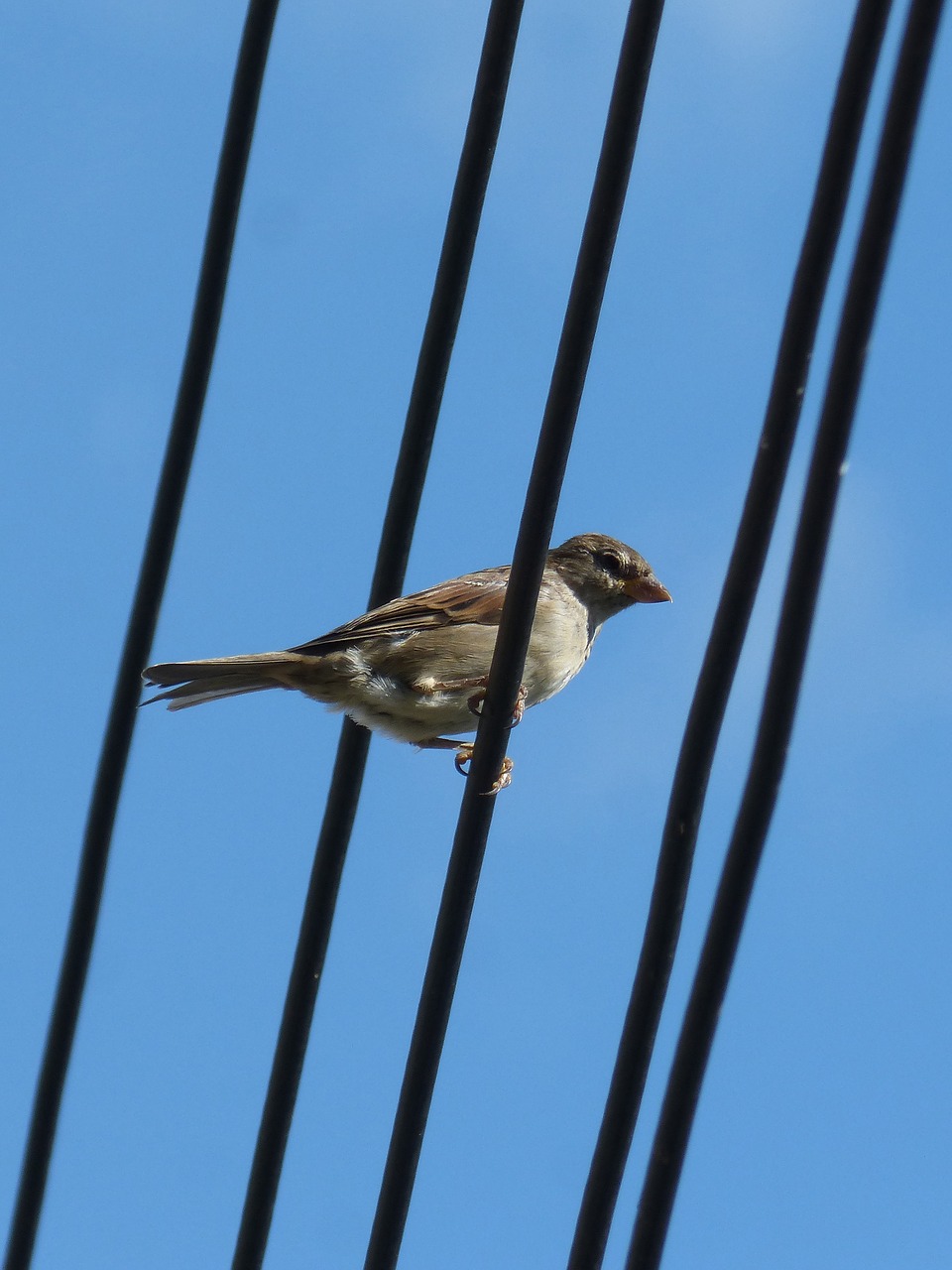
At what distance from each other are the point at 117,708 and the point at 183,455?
70 centimetres

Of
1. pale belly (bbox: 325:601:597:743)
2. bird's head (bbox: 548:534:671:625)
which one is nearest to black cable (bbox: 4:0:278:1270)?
pale belly (bbox: 325:601:597:743)

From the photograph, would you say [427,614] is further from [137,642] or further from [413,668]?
[137,642]

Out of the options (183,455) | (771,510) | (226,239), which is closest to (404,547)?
(183,455)

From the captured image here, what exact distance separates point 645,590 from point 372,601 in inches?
142

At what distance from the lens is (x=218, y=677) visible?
19.5 ft

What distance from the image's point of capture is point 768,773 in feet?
8.66

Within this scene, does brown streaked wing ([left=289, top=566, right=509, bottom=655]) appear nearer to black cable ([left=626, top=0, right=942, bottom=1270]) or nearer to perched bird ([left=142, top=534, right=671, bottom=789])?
perched bird ([left=142, top=534, right=671, bottom=789])

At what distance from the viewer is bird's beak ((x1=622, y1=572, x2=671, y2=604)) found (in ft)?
25.0

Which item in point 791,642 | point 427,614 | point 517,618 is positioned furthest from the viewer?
point 427,614

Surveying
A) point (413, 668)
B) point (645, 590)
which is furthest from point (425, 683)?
point (645, 590)

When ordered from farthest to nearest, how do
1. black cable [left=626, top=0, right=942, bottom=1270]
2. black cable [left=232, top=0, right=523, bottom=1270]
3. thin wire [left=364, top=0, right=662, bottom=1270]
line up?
black cable [left=232, top=0, right=523, bottom=1270] → thin wire [left=364, top=0, right=662, bottom=1270] → black cable [left=626, top=0, right=942, bottom=1270]

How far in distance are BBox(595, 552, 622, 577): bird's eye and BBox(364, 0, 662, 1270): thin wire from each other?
13.2ft

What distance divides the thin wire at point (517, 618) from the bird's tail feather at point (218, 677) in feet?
7.14

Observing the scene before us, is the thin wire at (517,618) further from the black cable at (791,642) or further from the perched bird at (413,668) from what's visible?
the perched bird at (413,668)
